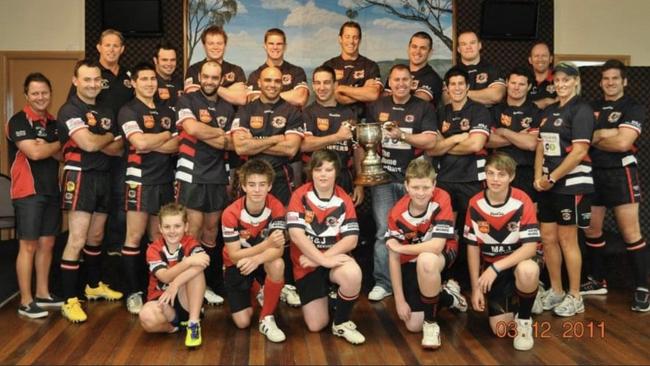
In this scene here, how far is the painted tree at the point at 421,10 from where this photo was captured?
752 centimetres

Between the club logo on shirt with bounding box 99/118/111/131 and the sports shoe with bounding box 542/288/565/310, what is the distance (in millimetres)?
3241

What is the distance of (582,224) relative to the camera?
4.71 metres

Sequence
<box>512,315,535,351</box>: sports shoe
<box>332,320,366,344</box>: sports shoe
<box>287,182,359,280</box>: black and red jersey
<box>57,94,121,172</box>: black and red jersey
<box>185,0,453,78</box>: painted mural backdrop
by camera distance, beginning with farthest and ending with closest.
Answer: <box>185,0,453,78</box>: painted mural backdrop, <box>57,94,121,172</box>: black and red jersey, <box>287,182,359,280</box>: black and red jersey, <box>332,320,366,344</box>: sports shoe, <box>512,315,535,351</box>: sports shoe

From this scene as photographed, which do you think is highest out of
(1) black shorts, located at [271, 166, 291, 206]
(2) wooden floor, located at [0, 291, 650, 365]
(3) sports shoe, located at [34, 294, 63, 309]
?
(1) black shorts, located at [271, 166, 291, 206]

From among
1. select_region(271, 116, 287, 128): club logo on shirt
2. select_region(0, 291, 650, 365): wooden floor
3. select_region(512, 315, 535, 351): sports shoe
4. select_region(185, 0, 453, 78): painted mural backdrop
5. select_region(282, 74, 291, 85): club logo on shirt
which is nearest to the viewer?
select_region(0, 291, 650, 365): wooden floor

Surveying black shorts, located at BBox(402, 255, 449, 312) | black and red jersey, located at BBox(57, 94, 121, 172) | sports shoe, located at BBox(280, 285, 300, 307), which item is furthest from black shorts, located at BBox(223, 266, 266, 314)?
black and red jersey, located at BBox(57, 94, 121, 172)

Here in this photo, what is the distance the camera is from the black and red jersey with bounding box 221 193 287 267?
427 centimetres

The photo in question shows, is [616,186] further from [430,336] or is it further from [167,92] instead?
[167,92]

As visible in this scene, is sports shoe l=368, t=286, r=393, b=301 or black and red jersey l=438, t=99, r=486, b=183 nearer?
black and red jersey l=438, t=99, r=486, b=183

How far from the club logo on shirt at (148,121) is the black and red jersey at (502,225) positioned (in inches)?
88.6

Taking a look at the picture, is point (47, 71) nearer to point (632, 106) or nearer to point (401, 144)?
point (401, 144)

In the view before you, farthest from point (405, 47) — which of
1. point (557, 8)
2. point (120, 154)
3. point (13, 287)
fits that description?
A: point (13, 287)

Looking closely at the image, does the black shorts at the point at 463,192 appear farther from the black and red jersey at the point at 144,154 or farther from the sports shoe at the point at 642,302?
the black and red jersey at the point at 144,154

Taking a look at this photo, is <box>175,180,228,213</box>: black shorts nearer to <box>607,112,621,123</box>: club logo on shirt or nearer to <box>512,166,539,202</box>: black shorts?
<box>512,166,539,202</box>: black shorts
